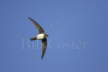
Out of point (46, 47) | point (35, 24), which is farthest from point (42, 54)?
point (35, 24)

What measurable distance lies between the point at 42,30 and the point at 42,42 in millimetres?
852

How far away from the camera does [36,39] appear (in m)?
13.1

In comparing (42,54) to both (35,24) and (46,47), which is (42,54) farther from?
(35,24)

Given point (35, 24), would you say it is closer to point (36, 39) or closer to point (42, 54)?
point (36, 39)

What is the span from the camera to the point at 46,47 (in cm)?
1376

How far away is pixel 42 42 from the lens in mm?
13750

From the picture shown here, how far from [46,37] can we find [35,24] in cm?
Result: 81

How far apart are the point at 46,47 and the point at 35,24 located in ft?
4.61

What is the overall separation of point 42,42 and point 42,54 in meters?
0.66

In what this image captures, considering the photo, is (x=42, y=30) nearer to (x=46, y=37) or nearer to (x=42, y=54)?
(x=46, y=37)

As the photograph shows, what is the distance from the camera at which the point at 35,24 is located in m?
13.1

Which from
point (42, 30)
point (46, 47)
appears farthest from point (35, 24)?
point (46, 47)

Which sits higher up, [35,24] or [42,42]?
[35,24]

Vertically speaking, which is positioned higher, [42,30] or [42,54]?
[42,30]
